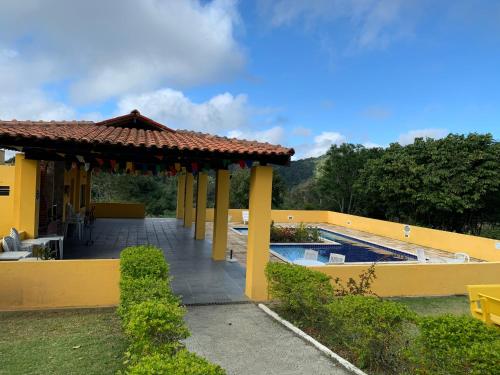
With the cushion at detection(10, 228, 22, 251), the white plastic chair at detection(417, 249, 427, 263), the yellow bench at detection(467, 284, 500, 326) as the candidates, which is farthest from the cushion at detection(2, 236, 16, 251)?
the white plastic chair at detection(417, 249, 427, 263)

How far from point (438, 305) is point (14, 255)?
956cm

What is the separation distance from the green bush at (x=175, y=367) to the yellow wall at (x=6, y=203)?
12.0 metres

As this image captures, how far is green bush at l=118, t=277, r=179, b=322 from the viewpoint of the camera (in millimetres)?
5422

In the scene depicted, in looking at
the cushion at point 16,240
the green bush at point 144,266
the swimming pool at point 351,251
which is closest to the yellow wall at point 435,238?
the swimming pool at point 351,251

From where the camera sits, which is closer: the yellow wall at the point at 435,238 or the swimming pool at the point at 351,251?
the swimming pool at the point at 351,251

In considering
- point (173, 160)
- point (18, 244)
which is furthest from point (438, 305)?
point (18, 244)

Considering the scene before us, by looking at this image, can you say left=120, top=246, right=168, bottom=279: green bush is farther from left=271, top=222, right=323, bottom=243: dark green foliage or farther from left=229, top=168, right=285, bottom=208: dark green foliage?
left=229, top=168, right=285, bottom=208: dark green foliage

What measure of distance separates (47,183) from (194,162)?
728 cm

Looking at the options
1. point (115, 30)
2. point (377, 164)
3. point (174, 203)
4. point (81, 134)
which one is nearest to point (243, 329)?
point (81, 134)

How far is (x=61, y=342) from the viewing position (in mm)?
6031

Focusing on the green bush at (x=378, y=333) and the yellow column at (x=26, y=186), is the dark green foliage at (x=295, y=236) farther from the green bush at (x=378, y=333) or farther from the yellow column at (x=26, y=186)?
the green bush at (x=378, y=333)

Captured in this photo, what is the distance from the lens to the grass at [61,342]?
5.14 m

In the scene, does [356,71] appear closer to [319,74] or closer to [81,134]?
[319,74]

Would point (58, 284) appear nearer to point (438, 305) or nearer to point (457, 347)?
point (457, 347)
